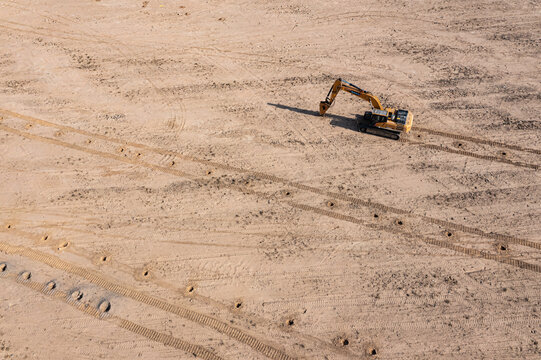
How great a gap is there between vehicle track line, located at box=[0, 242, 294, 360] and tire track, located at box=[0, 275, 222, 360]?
609 mm

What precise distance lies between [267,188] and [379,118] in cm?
535

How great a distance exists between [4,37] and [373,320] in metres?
22.7

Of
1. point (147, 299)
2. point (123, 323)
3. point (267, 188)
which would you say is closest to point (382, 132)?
point (267, 188)

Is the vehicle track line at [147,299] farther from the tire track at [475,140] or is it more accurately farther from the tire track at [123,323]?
the tire track at [475,140]

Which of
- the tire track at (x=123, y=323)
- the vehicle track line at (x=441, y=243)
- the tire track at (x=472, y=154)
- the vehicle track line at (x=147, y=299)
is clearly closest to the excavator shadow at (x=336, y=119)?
the tire track at (x=472, y=154)

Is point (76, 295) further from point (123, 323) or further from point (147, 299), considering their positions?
point (147, 299)

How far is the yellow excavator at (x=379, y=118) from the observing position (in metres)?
13.5

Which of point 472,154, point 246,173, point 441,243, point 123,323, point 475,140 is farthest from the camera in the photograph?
point 475,140

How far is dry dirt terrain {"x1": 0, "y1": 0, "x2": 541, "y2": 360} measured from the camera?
31.4ft

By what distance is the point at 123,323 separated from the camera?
31.7ft

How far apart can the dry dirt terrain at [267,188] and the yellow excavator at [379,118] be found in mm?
478

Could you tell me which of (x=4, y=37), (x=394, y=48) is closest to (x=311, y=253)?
(x=394, y=48)

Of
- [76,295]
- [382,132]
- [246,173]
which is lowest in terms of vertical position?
[76,295]

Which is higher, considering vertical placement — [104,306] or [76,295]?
[76,295]
